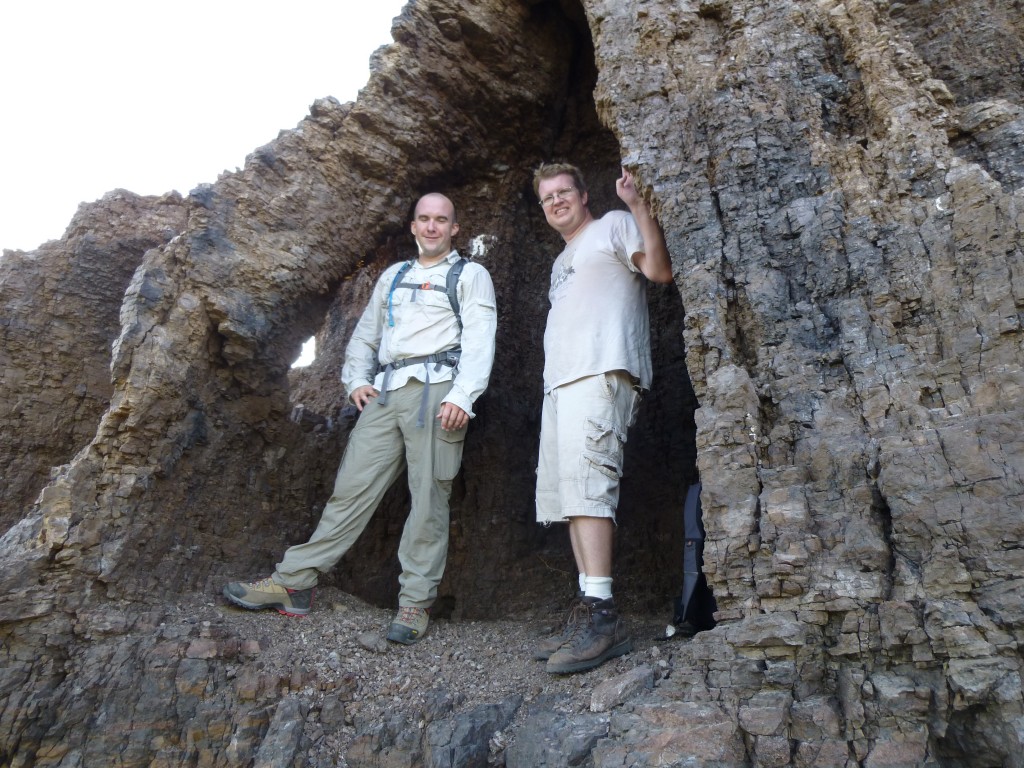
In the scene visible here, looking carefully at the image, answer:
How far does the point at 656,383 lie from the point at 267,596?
3.06 m

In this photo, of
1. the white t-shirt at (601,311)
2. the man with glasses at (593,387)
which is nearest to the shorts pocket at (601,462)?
the man with glasses at (593,387)

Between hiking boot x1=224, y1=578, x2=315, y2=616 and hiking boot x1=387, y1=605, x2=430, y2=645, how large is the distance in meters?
0.60

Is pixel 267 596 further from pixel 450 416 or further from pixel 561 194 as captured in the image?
pixel 561 194

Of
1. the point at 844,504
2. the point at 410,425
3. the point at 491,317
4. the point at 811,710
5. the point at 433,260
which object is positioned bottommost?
the point at 811,710

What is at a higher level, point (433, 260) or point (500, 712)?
point (433, 260)

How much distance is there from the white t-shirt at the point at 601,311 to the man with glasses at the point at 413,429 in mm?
567

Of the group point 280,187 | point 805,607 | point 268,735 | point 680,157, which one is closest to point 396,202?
point 280,187

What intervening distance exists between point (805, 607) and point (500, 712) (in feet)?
4.69

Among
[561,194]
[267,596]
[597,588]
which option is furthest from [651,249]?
[267,596]

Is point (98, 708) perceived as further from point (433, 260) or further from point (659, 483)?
point (659, 483)

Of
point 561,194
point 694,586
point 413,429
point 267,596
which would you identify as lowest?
point 267,596

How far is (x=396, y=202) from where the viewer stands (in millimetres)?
5676

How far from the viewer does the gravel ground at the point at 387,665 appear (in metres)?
3.60

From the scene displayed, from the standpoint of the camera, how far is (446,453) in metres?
4.58
